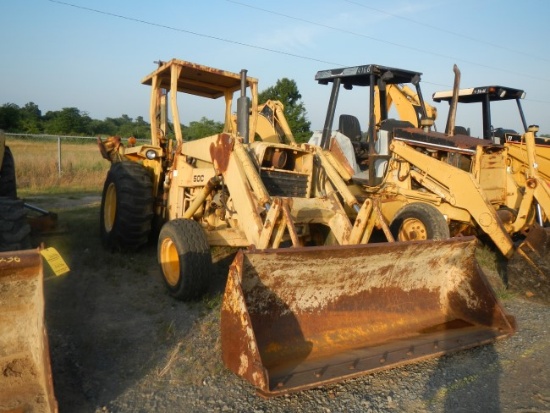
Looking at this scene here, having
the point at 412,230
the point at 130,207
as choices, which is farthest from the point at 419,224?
the point at 130,207

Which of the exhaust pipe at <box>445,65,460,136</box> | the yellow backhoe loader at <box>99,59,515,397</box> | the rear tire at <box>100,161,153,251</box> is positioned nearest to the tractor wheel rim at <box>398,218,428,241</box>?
the yellow backhoe loader at <box>99,59,515,397</box>

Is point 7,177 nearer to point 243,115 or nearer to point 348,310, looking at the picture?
point 243,115

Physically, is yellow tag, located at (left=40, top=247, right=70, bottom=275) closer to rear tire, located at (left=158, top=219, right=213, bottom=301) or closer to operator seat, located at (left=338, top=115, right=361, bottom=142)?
rear tire, located at (left=158, top=219, right=213, bottom=301)

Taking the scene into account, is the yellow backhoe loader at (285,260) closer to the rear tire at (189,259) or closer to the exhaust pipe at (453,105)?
the rear tire at (189,259)

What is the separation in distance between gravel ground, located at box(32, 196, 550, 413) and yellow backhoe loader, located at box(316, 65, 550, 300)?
1294mm

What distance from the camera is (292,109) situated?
18.9m

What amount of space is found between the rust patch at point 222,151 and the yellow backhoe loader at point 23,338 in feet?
8.14

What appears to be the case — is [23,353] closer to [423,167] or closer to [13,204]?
[13,204]

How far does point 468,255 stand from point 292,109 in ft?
48.5

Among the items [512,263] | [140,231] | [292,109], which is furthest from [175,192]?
[292,109]

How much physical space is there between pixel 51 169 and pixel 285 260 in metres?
14.9

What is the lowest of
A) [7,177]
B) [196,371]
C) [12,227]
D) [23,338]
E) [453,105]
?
[196,371]

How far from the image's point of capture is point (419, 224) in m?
6.41

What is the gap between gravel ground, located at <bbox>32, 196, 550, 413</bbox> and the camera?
334 cm
